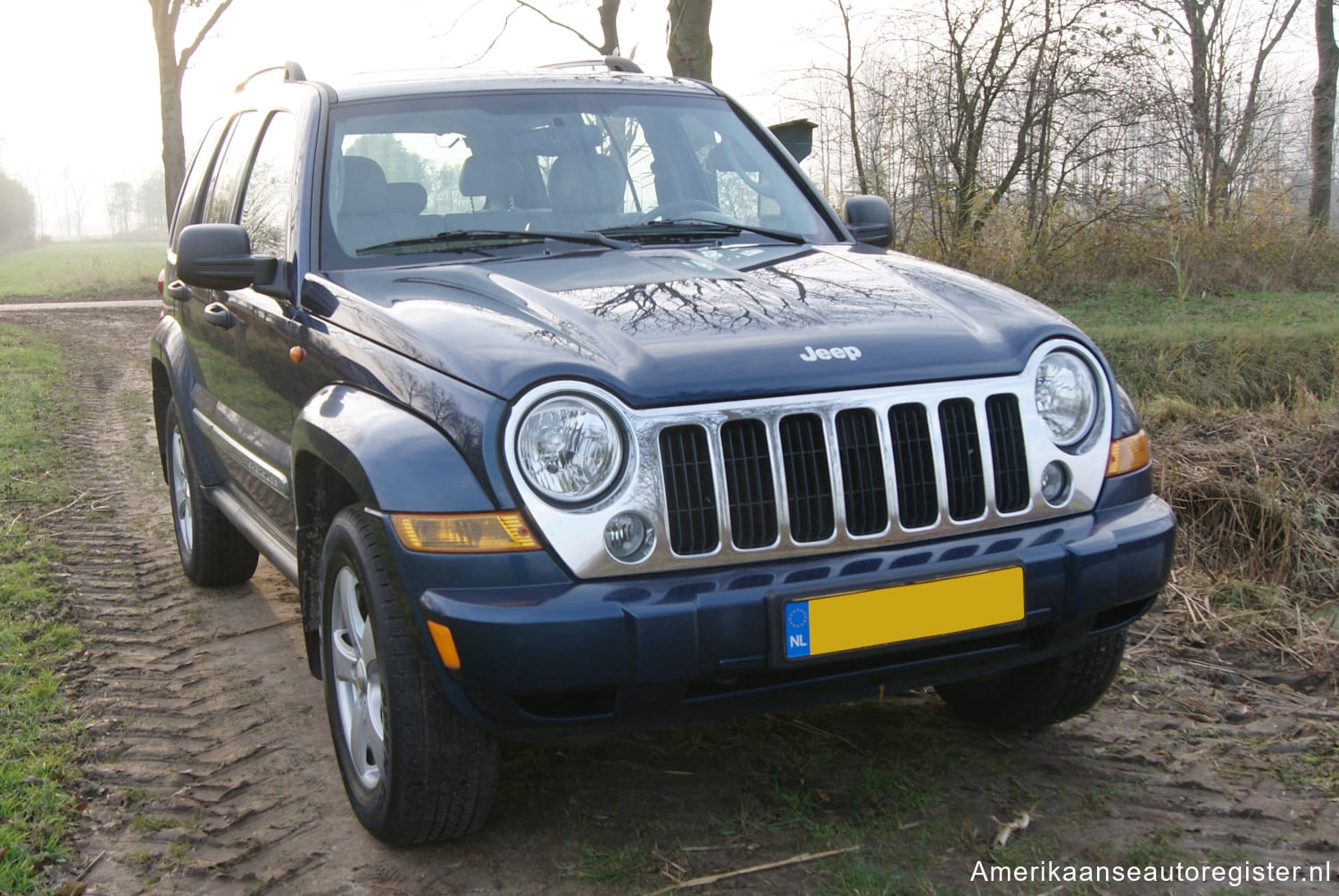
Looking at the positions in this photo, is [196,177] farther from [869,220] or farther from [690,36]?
[690,36]

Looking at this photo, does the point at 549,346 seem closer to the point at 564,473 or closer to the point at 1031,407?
the point at 564,473

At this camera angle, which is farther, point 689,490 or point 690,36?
point 690,36

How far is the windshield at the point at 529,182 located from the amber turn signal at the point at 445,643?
1.33 meters

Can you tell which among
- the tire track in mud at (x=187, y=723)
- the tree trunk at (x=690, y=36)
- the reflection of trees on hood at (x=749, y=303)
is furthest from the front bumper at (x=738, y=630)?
the tree trunk at (x=690, y=36)

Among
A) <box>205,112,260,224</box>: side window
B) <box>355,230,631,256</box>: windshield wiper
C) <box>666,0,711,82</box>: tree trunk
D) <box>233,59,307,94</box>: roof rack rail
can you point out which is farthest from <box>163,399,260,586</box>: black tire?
<box>666,0,711,82</box>: tree trunk

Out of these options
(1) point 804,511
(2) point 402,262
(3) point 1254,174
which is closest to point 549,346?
(1) point 804,511

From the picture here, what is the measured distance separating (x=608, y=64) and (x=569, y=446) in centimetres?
248

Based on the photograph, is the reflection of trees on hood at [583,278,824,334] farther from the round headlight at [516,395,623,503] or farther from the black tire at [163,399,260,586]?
the black tire at [163,399,260,586]

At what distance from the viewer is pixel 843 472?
259cm

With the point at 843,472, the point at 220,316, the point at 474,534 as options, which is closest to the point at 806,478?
the point at 843,472

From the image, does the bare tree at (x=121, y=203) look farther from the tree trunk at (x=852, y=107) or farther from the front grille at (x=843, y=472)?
the front grille at (x=843, y=472)

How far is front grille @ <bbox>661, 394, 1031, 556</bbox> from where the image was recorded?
8.20 feet

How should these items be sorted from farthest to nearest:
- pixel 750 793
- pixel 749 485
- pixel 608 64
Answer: pixel 608 64, pixel 750 793, pixel 749 485

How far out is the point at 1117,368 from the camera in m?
9.08
